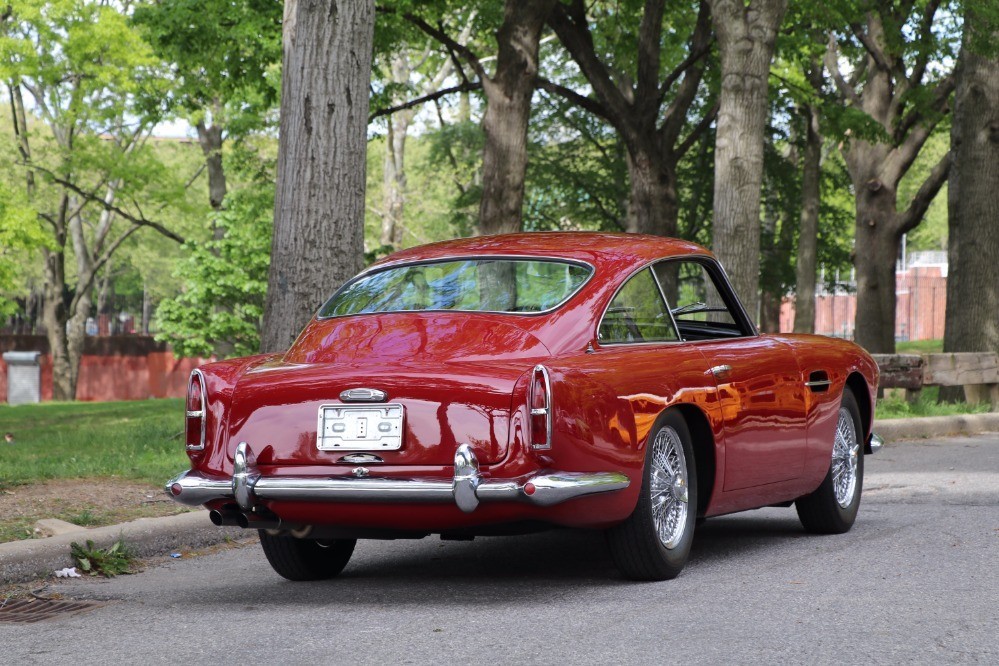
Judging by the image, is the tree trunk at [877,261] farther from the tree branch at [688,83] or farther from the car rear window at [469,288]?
the car rear window at [469,288]

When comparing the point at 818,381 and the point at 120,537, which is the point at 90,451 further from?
the point at 818,381

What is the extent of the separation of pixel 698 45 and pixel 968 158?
519cm

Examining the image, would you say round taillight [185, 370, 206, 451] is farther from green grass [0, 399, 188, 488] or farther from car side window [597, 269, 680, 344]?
green grass [0, 399, 188, 488]

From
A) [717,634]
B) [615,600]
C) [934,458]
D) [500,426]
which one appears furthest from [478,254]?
[934,458]

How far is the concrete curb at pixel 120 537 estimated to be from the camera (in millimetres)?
6418

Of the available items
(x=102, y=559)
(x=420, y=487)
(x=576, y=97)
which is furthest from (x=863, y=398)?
(x=576, y=97)

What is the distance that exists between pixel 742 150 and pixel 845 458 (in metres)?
6.46

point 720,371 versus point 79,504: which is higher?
point 720,371

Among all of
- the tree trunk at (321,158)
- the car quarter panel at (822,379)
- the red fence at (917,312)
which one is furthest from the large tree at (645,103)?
the red fence at (917,312)

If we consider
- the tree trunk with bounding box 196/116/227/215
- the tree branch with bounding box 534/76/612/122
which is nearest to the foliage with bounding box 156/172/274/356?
the tree trunk with bounding box 196/116/227/215

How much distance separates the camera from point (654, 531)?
5.67m

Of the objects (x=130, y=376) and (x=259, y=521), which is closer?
(x=259, y=521)

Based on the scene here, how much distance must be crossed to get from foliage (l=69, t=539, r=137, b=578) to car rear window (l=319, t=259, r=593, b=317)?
1.65 meters

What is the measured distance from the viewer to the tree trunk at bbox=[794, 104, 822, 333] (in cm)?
2928
